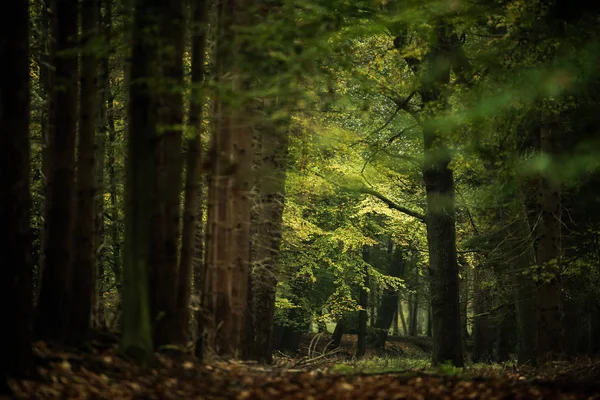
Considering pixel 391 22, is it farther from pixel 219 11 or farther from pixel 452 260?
pixel 452 260

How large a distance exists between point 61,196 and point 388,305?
3249 cm

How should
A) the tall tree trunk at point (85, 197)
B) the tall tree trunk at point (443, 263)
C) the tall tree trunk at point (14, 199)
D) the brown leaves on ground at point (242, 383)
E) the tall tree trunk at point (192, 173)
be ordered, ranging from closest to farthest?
the tall tree trunk at point (14, 199)
the brown leaves on ground at point (242, 383)
the tall tree trunk at point (85, 197)
the tall tree trunk at point (192, 173)
the tall tree trunk at point (443, 263)

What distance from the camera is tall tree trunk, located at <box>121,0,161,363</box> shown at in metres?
9.23

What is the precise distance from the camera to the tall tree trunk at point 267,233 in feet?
50.5

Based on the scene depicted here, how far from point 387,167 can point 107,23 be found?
8582mm

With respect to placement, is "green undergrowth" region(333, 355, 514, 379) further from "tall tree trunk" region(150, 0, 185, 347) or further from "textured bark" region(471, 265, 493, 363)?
"textured bark" region(471, 265, 493, 363)

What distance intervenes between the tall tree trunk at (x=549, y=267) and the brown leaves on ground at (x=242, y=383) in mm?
4576

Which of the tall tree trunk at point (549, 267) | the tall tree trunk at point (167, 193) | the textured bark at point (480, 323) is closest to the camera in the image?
the tall tree trunk at point (167, 193)

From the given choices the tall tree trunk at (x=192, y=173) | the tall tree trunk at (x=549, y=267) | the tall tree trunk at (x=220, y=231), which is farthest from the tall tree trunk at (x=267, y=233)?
the tall tree trunk at (x=549, y=267)

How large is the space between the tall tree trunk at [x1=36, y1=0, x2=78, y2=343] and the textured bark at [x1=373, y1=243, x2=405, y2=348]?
1169 inches

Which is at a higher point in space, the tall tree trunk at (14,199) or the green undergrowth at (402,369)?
the tall tree trunk at (14,199)

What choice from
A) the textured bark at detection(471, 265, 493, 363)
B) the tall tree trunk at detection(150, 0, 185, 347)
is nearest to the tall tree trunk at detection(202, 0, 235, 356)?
the tall tree trunk at detection(150, 0, 185, 347)

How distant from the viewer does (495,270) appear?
70.3 ft

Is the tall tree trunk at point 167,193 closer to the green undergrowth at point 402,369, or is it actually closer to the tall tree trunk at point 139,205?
the tall tree trunk at point 139,205
